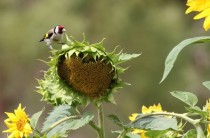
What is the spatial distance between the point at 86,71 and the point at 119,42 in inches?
195

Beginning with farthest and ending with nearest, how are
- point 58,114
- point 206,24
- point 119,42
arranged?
point 119,42, point 58,114, point 206,24

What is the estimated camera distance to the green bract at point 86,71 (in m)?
0.83

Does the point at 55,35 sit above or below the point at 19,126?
Result: above

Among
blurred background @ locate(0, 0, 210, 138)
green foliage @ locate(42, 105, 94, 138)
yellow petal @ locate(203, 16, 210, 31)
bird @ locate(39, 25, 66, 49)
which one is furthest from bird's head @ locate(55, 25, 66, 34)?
blurred background @ locate(0, 0, 210, 138)

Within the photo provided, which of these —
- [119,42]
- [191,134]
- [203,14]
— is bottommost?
[191,134]

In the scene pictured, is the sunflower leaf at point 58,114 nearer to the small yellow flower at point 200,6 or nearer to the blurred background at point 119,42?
the small yellow flower at point 200,6

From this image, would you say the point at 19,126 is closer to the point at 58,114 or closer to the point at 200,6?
the point at 58,114

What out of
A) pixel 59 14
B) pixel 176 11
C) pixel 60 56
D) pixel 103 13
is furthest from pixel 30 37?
pixel 60 56

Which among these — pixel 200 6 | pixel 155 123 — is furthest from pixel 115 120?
pixel 200 6

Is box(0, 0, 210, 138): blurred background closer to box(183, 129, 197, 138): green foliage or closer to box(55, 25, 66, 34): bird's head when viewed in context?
box(55, 25, 66, 34): bird's head

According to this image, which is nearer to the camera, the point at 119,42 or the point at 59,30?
the point at 59,30

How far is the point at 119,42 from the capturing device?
19.0ft

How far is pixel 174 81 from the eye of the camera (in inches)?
209

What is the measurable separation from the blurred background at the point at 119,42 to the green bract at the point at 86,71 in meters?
4.32
